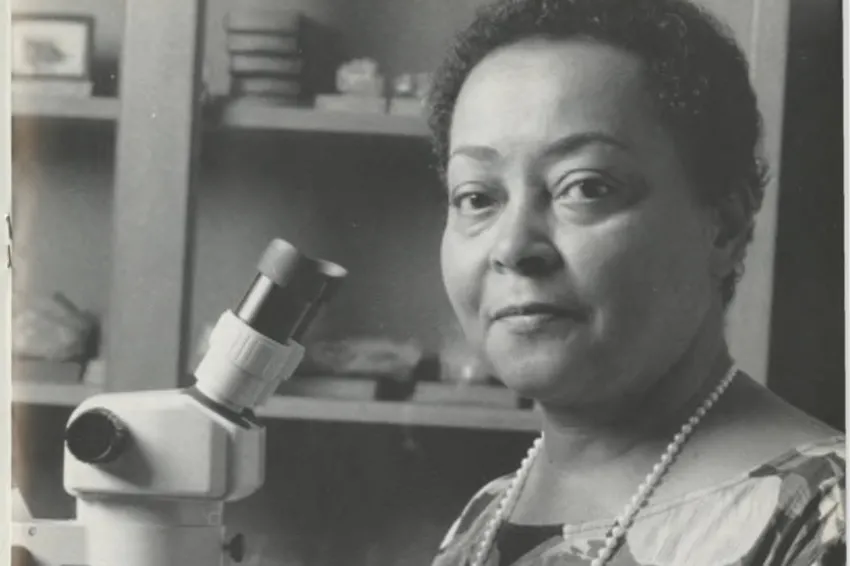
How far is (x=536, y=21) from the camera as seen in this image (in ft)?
2.17

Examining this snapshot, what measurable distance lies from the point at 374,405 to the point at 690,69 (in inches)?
11.6

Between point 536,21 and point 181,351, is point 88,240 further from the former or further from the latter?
point 536,21

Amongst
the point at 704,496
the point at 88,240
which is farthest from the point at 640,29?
the point at 88,240

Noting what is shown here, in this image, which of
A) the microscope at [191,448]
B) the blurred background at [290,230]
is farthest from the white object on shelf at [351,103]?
the microscope at [191,448]

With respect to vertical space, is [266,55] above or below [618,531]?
above

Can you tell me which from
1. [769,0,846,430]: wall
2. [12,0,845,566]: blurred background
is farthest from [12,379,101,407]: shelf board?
[769,0,846,430]: wall

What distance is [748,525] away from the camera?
61 cm

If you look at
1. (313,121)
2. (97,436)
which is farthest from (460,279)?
(97,436)

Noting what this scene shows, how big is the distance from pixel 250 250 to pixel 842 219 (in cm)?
39

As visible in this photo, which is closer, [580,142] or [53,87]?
[580,142]

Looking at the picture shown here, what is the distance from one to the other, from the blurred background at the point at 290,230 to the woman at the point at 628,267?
5cm

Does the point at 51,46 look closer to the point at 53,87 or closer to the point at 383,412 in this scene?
the point at 53,87

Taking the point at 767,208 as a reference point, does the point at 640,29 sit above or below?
above

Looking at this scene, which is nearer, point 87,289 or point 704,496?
point 704,496
